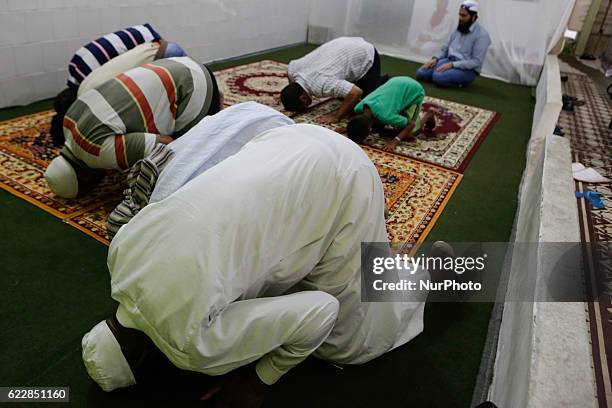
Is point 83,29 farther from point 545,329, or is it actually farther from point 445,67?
point 545,329

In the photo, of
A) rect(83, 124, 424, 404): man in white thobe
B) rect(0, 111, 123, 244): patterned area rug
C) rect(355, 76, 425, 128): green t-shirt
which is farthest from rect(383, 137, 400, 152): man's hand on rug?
rect(83, 124, 424, 404): man in white thobe

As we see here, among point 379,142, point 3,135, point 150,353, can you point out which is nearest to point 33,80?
point 3,135

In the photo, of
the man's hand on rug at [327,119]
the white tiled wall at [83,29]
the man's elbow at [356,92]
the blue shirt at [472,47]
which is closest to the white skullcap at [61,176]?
the white tiled wall at [83,29]

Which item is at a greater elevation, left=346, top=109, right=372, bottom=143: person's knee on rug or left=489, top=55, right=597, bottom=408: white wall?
left=489, top=55, right=597, bottom=408: white wall

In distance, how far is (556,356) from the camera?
1038mm

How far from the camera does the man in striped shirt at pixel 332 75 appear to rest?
3.46 metres

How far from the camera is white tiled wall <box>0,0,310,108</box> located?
3.08 meters

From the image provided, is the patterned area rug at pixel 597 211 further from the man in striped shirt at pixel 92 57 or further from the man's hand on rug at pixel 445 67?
the man in striped shirt at pixel 92 57

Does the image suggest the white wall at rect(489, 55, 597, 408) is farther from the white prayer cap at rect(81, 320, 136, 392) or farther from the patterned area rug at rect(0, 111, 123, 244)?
the patterned area rug at rect(0, 111, 123, 244)

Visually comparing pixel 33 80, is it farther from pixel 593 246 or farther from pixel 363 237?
pixel 593 246

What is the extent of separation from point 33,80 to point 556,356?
3.48 meters

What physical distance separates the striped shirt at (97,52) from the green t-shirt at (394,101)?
1.44 meters

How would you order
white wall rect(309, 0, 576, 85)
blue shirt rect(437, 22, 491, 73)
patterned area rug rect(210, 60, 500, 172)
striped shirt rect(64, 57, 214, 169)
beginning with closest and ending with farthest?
striped shirt rect(64, 57, 214, 169)
patterned area rug rect(210, 60, 500, 172)
blue shirt rect(437, 22, 491, 73)
white wall rect(309, 0, 576, 85)

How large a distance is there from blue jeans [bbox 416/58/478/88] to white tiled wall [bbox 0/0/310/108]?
1.92 meters
